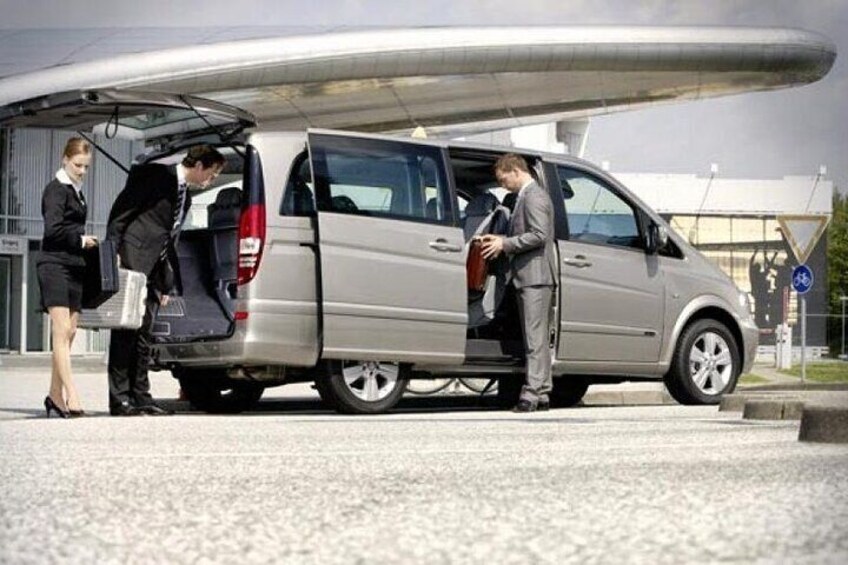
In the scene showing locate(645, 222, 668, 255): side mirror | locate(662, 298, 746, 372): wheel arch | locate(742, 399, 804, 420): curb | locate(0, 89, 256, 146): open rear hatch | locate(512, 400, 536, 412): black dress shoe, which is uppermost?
locate(0, 89, 256, 146): open rear hatch

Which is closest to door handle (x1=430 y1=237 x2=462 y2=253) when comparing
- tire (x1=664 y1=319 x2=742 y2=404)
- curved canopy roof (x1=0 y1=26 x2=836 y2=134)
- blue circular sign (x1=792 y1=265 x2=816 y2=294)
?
tire (x1=664 y1=319 x2=742 y2=404)

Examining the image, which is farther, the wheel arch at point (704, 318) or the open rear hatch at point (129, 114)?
the wheel arch at point (704, 318)

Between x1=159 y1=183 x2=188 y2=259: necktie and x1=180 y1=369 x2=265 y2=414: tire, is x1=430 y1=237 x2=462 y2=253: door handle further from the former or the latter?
x1=180 y1=369 x2=265 y2=414: tire

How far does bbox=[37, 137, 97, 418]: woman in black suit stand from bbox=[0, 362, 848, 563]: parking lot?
5.27 feet

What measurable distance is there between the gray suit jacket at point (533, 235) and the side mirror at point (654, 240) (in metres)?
1.33

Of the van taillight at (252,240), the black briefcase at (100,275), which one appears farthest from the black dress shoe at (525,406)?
the black briefcase at (100,275)

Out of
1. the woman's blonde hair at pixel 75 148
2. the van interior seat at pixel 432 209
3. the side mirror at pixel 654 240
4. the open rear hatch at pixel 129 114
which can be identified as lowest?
the side mirror at pixel 654 240

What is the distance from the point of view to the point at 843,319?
56.4m

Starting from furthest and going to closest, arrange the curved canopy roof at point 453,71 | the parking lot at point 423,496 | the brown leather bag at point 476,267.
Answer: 1. the curved canopy roof at point 453,71
2. the brown leather bag at point 476,267
3. the parking lot at point 423,496

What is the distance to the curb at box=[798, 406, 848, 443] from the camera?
7371 millimetres

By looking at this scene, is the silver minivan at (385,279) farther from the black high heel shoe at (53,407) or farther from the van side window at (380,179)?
the black high heel shoe at (53,407)

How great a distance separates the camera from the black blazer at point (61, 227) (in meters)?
10.5

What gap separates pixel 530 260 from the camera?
1175 cm

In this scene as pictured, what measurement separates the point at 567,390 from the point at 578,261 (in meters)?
1.67
